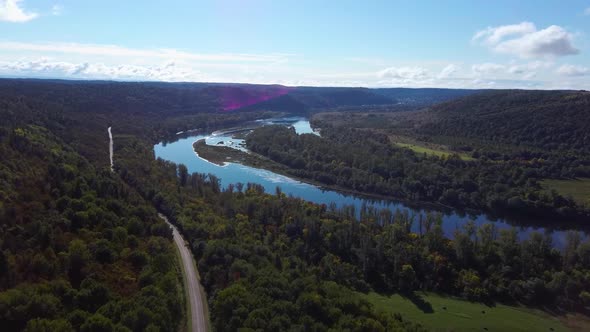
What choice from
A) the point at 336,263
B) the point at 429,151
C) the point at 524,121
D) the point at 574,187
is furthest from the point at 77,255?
the point at 524,121

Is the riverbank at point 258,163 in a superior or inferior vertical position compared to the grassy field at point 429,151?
inferior

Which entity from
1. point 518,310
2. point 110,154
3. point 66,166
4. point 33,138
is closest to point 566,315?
point 518,310

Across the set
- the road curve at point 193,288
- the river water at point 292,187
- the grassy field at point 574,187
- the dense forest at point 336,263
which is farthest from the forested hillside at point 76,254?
the grassy field at point 574,187

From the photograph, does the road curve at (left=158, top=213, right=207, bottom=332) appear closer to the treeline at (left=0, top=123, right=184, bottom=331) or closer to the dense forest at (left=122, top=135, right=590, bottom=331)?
the dense forest at (left=122, top=135, right=590, bottom=331)

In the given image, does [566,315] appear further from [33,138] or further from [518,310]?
[33,138]

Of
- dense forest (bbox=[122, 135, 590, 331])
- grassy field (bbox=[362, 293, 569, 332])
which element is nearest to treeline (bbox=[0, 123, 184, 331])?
dense forest (bbox=[122, 135, 590, 331])

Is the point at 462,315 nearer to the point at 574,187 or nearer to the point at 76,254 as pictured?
the point at 76,254

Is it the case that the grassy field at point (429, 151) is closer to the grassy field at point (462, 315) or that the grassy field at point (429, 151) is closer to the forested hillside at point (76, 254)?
the grassy field at point (462, 315)

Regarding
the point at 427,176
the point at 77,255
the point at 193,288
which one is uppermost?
the point at 77,255
